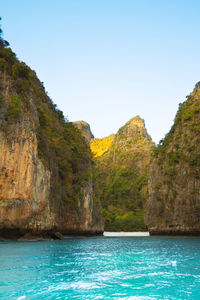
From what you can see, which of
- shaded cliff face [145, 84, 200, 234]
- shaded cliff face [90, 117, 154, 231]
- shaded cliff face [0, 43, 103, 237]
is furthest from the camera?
shaded cliff face [90, 117, 154, 231]

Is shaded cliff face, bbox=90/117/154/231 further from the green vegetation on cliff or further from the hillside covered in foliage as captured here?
the hillside covered in foliage

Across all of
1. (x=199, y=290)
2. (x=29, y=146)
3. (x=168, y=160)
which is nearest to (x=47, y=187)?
(x=29, y=146)

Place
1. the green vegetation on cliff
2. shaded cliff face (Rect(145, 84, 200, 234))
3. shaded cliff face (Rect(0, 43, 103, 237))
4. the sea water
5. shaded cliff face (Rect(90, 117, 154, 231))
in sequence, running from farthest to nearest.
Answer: shaded cliff face (Rect(90, 117, 154, 231)) < shaded cliff face (Rect(145, 84, 200, 234)) < the green vegetation on cliff < shaded cliff face (Rect(0, 43, 103, 237)) < the sea water

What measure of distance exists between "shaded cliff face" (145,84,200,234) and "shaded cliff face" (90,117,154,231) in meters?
30.9

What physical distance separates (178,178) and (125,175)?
8333 cm

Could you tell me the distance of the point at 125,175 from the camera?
143625mm

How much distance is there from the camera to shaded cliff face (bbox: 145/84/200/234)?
5570 cm

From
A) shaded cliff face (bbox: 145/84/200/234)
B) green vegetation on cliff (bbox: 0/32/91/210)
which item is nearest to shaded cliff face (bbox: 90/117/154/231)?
shaded cliff face (bbox: 145/84/200/234)

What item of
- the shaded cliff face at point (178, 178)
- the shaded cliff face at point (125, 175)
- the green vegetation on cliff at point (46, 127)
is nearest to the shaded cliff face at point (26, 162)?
the green vegetation on cliff at point (46, 127)

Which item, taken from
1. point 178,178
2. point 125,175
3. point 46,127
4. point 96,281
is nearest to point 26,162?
point 46,127

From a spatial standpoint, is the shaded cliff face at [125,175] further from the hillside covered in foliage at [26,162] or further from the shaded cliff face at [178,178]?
the hillside covered in foliage at [26,162]

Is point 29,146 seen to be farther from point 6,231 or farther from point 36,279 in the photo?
point 36,279

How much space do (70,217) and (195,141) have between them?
28067mm

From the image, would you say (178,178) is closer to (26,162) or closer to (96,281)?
(26,162)
